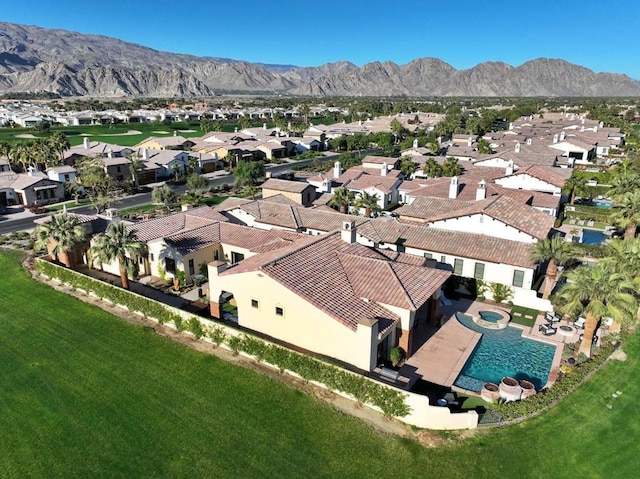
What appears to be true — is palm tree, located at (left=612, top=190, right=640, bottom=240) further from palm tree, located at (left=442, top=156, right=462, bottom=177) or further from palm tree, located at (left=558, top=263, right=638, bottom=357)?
palm tree, located at (left=442, top=156, right=462, bottom=177)

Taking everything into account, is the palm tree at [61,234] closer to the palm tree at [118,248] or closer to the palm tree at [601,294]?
the palm tree at [118,248]

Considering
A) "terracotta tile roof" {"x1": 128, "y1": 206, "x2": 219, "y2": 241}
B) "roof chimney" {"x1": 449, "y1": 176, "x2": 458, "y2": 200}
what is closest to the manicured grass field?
"terracotta tile roof" {"x1": 128, "y1": 206, "x2": 219, "y2": 241}

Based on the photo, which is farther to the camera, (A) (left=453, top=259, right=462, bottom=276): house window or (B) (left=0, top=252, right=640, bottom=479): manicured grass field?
(A) (left=453, top=259, right=462, bottom=276): house window

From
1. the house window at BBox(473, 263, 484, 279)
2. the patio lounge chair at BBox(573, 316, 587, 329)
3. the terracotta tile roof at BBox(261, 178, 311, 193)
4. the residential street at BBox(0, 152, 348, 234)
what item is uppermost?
the terracotta tile roof at BBox(261, 178, 311, 193)

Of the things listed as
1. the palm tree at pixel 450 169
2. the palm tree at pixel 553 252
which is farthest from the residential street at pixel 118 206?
the palm tree at pixel 553 252

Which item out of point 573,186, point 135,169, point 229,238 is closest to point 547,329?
point 229,238

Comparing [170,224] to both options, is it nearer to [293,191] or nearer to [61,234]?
[61,234]
